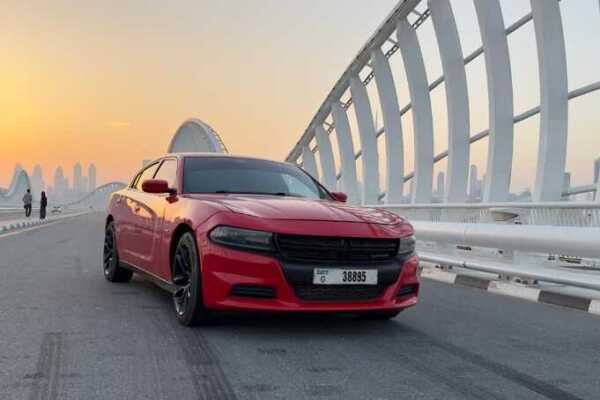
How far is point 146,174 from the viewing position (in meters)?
7.77

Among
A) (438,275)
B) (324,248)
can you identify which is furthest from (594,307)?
(324,248)

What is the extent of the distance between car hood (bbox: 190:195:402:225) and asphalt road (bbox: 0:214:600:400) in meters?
0.90

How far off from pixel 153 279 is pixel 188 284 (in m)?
1.19

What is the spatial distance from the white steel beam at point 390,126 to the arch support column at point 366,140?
1.78 m

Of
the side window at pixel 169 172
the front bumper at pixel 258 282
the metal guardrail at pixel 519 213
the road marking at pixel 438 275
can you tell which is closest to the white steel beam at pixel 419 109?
the metal guardrail at pixel 519 213

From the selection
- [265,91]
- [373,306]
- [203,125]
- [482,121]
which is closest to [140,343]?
[373,306]

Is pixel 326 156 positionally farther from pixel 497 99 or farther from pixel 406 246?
pixel 406 246

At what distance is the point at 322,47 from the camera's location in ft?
74.5

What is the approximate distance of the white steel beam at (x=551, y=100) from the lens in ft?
44.1

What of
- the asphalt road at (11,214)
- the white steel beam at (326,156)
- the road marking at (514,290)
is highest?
the white steel beam at (326,156)

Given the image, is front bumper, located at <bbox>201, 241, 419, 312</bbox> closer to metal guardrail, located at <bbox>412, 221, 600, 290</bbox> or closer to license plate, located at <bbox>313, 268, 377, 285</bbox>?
license plate, located at <bbox>313, 268, 377, 285</bbox>

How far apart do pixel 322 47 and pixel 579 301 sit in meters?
17.2

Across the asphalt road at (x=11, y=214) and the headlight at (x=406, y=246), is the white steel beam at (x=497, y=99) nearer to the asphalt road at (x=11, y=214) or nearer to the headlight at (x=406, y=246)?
the headlight at (x=406, y=246)

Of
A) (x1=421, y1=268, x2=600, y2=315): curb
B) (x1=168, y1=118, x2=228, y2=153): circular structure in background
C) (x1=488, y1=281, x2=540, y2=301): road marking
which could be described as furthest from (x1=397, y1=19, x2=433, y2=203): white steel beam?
(x1=168, y1=118, x2=228, y2=153): circular structure in background
